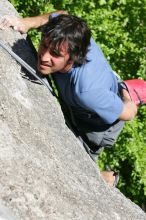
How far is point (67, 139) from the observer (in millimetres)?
4496

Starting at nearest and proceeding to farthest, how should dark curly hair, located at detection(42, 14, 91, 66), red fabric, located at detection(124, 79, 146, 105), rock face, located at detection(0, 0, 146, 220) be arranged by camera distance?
rock face, located at detection(0, 0, 146, 220) < dark curly hair, located at detection(42, 14, 91, 66) < red fabric, located at detection(124, 79, 146, 105)

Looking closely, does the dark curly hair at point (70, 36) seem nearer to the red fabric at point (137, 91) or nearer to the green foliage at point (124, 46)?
the red fabric at point (137, 91)

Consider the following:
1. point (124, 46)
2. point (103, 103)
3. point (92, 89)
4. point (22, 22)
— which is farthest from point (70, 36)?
point (124, 46)

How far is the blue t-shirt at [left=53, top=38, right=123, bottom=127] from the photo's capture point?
14.6 ft

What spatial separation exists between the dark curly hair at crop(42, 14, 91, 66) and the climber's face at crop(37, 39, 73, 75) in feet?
0.06

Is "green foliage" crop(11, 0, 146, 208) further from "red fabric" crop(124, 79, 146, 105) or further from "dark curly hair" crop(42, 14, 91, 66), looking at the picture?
"dark curly hair" crop(42, 14, 91, 66)

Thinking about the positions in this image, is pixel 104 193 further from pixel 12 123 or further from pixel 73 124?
pixel 73 124

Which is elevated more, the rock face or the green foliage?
the rock face

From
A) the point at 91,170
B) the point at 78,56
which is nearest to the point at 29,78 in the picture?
the point at 78,56

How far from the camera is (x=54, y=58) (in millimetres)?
4441

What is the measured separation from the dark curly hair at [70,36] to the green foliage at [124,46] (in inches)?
153

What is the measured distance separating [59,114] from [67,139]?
298 mm

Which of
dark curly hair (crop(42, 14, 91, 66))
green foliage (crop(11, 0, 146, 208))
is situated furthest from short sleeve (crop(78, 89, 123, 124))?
green foliage (crop(11, 0, 146, 208))

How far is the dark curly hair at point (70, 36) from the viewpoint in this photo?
4418mm
